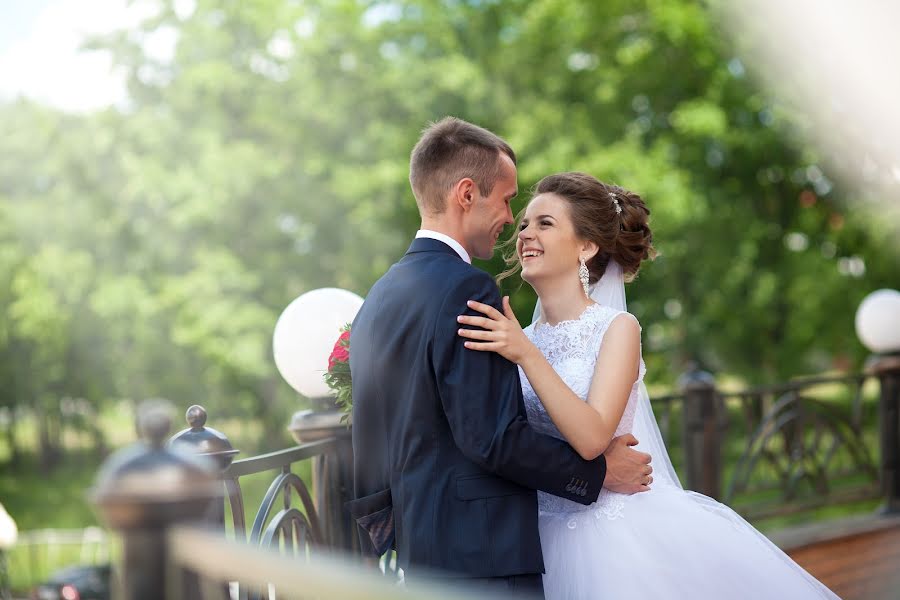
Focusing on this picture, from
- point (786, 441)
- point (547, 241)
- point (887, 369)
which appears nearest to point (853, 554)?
→ point (786, 441)

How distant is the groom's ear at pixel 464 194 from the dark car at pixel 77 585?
16870 mm

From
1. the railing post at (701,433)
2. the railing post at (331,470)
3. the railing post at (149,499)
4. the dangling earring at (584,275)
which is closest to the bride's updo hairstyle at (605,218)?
the dangling earring at (584,275)

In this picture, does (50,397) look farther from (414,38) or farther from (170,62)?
(414,38)

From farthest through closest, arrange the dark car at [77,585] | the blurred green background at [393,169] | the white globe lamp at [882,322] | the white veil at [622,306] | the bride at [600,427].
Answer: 1. the dark car at [77,585]
2. the blurred green background at [393,169]
3. the white globe lamp at [882,322]
4. the white veil at [622,306]
5. the bride at [600,427]

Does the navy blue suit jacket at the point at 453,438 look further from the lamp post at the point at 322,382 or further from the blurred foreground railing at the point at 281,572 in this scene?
the lamp post at the point at 322,382

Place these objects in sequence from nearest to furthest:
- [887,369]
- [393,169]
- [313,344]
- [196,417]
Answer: [196,417] < [313,344] < [887,369] < [393,169]

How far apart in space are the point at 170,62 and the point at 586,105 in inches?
356

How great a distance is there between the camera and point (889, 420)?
28.1ft

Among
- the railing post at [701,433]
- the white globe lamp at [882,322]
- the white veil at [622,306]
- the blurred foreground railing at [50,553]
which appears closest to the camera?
the white veil at [622,306]

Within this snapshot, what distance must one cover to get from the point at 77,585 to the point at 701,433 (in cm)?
1421

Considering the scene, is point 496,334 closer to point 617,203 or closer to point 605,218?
point 605,218

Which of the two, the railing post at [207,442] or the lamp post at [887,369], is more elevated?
the railing post at [207,442]

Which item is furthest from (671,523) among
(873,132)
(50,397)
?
(50,397)

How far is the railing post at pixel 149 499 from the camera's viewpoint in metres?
1.68
